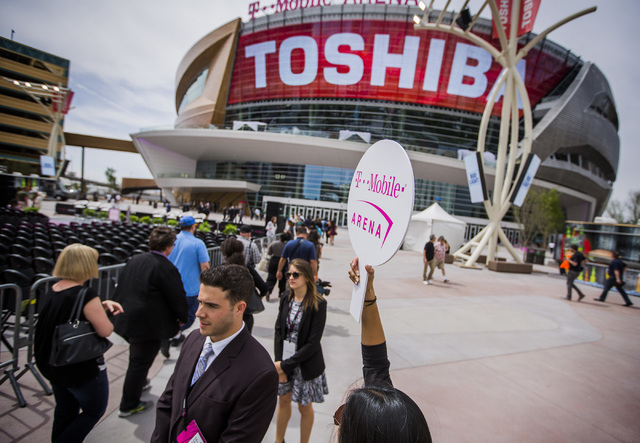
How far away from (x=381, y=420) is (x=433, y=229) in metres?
21.7

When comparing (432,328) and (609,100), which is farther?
(609,100)

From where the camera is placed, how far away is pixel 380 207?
70.3 inches

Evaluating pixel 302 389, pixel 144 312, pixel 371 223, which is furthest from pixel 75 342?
pixel 371 223

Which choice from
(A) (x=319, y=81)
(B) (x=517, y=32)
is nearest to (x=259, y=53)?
(A) (x=319, y=81)

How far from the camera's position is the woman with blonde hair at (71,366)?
7.15 ft

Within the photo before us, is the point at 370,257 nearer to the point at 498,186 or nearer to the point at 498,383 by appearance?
the point at 498,383

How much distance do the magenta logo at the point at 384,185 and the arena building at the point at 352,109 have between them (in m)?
33.9

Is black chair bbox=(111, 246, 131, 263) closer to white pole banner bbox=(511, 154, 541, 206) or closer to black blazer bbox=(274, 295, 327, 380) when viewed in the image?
black blazer bbox=(274, 295, 327, 380)

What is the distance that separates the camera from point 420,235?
21953 millimetres

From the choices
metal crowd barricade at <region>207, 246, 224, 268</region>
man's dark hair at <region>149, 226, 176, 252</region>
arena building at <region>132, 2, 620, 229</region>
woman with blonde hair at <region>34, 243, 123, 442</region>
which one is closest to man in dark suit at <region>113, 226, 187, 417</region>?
man's dark hair at <region>149, 226, 176, 252</region>

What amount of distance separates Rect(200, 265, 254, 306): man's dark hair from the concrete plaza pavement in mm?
1292

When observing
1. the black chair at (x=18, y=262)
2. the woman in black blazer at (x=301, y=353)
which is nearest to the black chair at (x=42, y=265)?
the black chair at (x=18, y=262)

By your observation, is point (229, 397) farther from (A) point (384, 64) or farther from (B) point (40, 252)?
(A) point (384, 64)

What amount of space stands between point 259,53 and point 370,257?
46.2 meters
